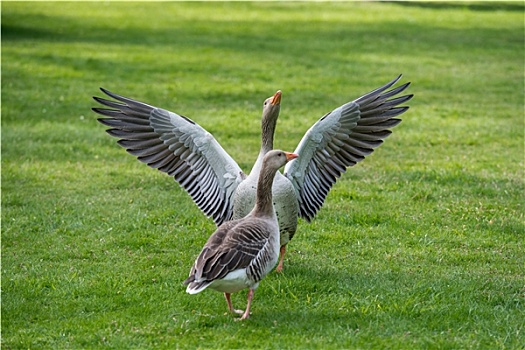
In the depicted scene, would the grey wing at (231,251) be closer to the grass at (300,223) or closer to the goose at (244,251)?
the goose at (244,251)

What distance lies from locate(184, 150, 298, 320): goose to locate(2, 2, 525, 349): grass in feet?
1.26

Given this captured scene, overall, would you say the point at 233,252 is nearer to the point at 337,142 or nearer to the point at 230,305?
the point at 230,305

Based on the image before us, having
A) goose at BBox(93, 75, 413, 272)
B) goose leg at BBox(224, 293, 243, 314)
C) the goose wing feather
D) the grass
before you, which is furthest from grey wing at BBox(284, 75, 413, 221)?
goose leg at BBox(224, 293, 243, 314)

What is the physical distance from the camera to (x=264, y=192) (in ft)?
19.9

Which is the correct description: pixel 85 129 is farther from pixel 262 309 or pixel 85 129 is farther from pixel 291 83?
pixel 262 309

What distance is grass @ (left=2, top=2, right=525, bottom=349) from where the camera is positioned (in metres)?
5.79

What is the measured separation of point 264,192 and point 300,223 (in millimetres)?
2320

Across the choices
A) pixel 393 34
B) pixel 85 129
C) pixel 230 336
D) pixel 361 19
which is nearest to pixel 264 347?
pixel 230 336

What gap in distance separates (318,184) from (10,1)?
981 inches

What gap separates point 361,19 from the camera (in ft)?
87.2

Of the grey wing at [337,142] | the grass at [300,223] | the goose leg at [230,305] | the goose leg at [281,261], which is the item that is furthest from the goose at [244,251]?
the grey wing at [337,142]

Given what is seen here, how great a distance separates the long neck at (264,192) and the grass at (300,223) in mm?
729

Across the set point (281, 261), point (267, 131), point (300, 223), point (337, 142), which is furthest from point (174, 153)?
point (300, 223)

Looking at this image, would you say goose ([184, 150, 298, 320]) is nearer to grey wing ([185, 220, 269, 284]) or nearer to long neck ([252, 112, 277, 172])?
grey wing ([185, 220, 269, 284])
